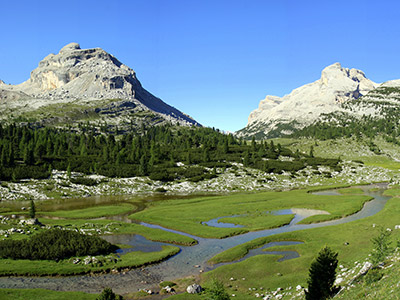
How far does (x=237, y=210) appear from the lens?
78.7 metres

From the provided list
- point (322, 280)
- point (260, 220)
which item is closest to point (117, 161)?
point (260, 220)

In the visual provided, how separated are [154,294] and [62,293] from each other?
9.71 m

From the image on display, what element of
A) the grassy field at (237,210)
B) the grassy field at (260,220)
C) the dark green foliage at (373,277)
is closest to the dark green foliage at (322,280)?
the dark green foliage at (373,277)

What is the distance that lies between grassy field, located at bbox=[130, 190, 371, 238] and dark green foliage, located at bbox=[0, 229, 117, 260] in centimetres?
2011

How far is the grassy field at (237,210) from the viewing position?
62281mm

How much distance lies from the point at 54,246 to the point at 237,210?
47764 mm

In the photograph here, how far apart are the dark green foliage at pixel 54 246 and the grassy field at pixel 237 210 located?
2011cm

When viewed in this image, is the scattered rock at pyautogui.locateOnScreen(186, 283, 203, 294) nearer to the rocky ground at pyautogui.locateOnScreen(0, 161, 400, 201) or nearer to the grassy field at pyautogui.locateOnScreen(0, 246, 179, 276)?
the grassy field at pyautogui.locateOnScreen(0, 246, 179, 276)

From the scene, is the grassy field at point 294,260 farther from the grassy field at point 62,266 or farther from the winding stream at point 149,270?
the grassy field at point 62,266

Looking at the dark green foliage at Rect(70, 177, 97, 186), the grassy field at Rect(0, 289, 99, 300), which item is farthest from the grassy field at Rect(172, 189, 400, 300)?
the dark green foliage at Rect(70, 177, 97, 186)

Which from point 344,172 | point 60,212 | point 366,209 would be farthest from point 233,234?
point 344,172

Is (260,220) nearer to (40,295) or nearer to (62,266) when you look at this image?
(62,266)

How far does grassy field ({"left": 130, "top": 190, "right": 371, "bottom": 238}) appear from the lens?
62281 mm

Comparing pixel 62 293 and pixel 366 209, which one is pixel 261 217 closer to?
pixel 366 209
